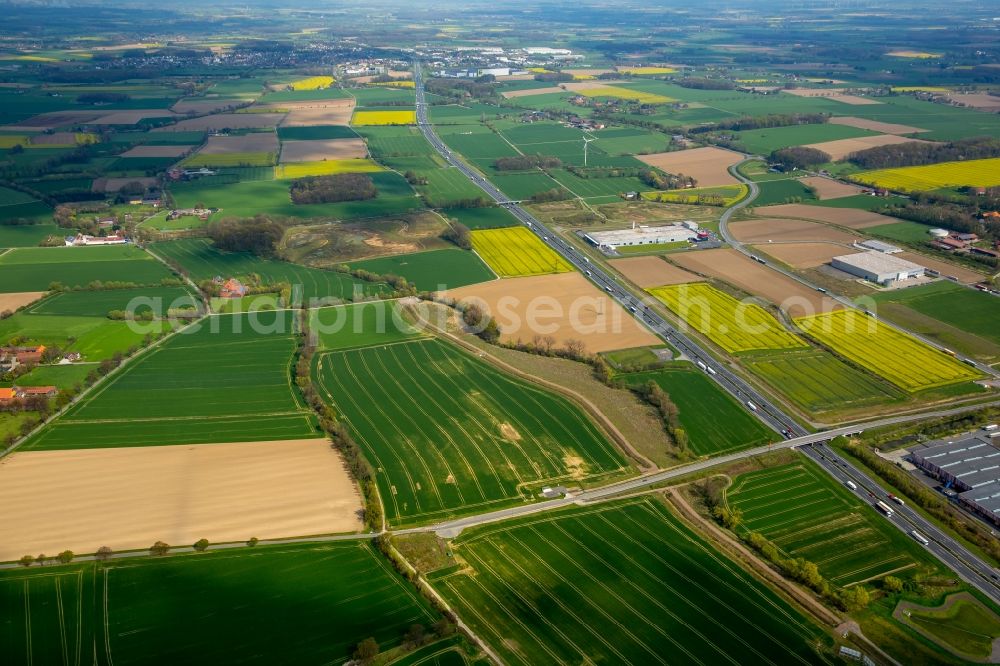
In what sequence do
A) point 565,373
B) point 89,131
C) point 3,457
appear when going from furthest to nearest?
point 89,131 < point 565,373 < point 3,457

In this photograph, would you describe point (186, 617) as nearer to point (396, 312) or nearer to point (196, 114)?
point (396, 312)

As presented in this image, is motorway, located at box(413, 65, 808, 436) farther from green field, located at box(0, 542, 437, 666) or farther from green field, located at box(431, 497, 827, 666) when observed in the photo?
green field, located at box(0, 542, 437, 666)

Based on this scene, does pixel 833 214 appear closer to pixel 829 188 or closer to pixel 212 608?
pixel 829 188

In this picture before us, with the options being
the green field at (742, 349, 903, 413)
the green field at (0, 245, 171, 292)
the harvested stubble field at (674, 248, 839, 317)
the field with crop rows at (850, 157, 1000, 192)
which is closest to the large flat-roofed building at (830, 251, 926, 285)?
the harvested stubble field at (674, 248, 839, 317)

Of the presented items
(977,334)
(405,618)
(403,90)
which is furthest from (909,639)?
(403,90)

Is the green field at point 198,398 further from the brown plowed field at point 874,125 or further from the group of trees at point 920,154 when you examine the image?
the brown plowed field at point 874,125

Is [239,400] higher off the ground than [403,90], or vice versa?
[403,90]

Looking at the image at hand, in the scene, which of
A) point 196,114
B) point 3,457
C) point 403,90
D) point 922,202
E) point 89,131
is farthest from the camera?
point 403,90
